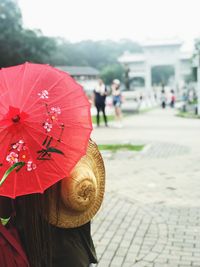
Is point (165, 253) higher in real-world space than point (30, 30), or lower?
lower

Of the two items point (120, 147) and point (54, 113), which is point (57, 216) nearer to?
point (54, 113)

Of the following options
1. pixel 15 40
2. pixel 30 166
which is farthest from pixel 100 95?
pixel 15 40

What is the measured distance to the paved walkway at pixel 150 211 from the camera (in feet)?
12.9

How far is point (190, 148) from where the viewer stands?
32.5ft

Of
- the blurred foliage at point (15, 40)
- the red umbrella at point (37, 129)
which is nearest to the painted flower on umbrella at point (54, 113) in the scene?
the red umbrella at point (37, 129)

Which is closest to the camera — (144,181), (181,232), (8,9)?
(181,232)

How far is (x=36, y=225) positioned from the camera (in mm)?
1827

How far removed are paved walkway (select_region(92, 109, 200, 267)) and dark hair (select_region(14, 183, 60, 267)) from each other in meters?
1.97

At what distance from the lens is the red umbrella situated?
1761 mm

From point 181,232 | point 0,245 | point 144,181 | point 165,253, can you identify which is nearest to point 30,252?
point 0,245

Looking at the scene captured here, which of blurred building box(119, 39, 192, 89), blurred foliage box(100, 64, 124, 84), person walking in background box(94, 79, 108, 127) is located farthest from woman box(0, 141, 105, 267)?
blurred foliage box(100, 64, 124, 84)

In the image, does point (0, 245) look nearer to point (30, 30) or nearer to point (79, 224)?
point (79, 224)

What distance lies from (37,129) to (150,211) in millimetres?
3653

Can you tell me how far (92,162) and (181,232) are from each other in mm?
2727
